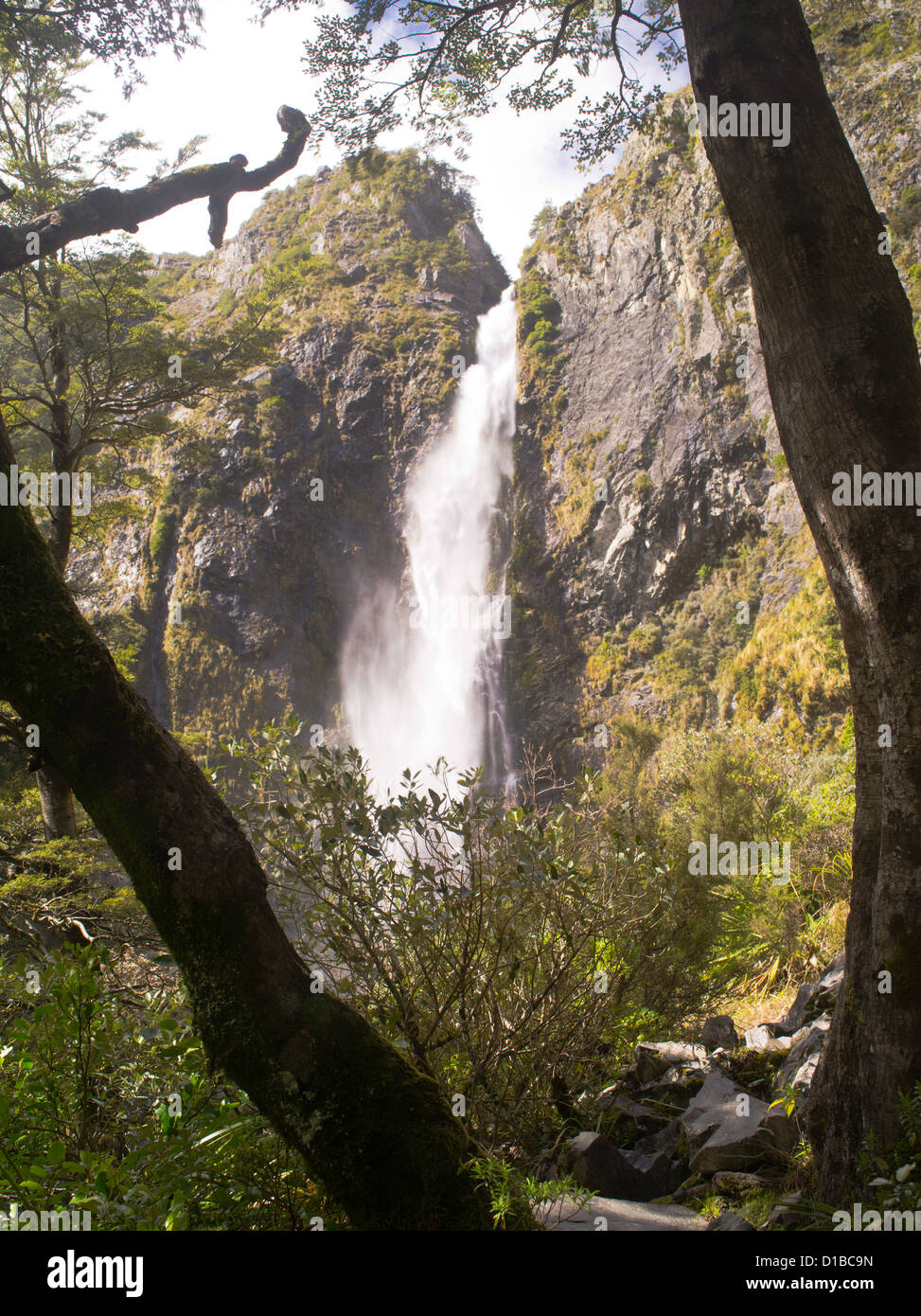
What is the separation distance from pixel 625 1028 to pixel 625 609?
19.3 metres

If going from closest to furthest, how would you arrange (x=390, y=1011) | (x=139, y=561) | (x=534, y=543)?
(x=390, y=1011) < (x=534, y=543) < (x=139, y=561)

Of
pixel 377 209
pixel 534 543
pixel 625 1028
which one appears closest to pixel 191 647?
pixel 534 543

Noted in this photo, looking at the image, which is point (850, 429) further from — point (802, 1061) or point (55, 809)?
point (55, 809)

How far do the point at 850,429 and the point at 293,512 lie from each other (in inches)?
1198

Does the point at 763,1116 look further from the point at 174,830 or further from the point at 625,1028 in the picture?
the point at 174,830

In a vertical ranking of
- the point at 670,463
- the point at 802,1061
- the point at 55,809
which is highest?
the point at 670,463

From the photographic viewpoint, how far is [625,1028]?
4410 millimetres

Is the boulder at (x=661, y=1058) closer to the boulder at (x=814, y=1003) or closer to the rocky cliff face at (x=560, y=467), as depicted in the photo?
the boulder at (x=814, y=1003)

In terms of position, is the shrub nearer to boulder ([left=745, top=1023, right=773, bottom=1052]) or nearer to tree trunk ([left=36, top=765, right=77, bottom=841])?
boulder ([left=745, top=1023, right=773, bottom=1052])

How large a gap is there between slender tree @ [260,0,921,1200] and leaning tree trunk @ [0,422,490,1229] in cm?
133

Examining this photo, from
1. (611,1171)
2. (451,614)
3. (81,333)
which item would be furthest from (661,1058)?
(451,614)

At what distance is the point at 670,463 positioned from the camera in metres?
22.2

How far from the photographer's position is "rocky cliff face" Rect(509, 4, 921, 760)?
18.1m

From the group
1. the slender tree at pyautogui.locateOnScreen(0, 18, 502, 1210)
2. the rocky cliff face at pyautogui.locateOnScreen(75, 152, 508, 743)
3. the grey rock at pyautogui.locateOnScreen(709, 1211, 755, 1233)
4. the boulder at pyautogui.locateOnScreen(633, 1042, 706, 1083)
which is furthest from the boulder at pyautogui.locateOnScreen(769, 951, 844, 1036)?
the rocky cliff face at pyautogui.locateOnScreen(75, 152, 508, 743)
